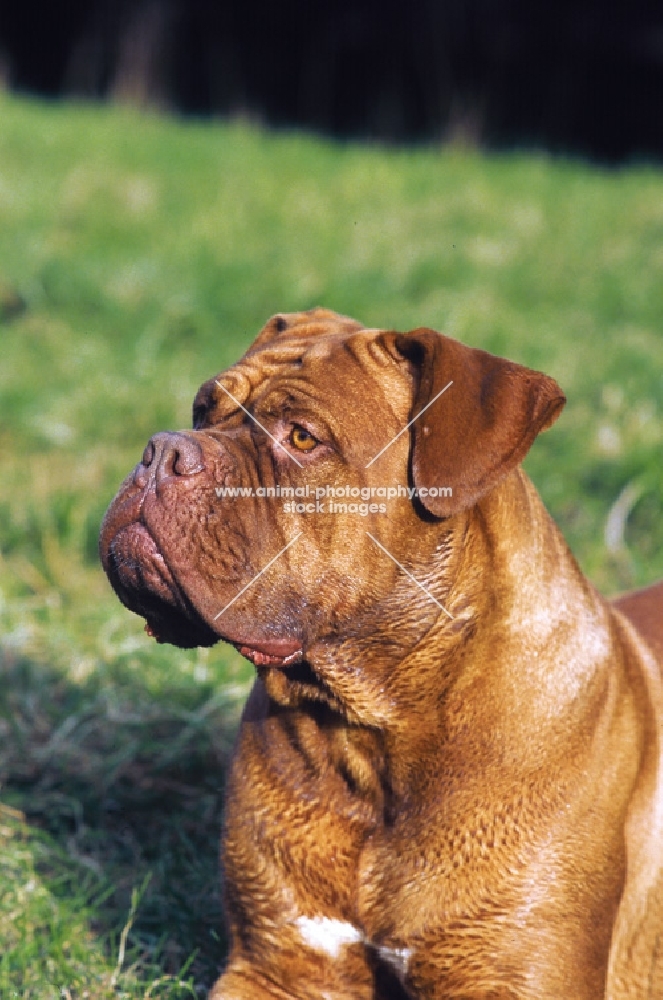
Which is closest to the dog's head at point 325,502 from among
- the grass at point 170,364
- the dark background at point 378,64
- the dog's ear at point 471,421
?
the dog's ear at point 471,421

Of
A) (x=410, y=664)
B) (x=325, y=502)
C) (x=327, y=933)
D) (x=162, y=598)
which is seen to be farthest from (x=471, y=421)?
(x=327, y=933)

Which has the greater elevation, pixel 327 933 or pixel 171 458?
pixel 171 458

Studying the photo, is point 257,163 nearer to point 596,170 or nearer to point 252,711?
point 596,170

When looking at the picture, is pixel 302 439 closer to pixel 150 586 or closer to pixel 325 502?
pixel 325 502

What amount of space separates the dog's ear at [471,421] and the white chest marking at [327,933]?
2.85 ft

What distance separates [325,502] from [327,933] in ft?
2.87

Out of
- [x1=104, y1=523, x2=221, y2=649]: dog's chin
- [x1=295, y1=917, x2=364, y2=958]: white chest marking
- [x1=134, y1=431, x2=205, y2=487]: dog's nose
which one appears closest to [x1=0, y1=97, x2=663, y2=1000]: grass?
[x1=295, y1=917, x2=364, y2=958]: white chest marking

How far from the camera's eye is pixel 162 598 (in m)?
2.54

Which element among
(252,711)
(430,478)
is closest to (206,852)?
(252,711)

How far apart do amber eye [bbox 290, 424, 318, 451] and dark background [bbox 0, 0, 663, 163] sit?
10.3 meters

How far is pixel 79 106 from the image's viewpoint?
525 inches

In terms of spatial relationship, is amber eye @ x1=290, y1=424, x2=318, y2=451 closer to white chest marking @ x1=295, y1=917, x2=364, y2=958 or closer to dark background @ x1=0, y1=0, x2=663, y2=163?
white chest marking @ x1=295, y1=917, x2=364, y2=958

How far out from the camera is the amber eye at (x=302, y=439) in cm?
255

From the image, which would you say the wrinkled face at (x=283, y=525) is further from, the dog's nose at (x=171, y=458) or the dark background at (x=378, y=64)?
the dark background at (x=378, y=64)
